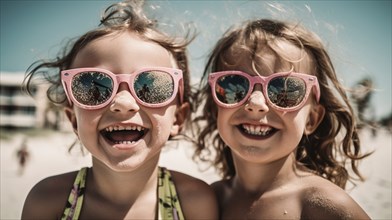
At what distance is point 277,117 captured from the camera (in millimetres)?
2961

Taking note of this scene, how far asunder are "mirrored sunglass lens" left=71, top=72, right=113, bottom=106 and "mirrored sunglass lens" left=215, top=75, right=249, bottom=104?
0.89 m

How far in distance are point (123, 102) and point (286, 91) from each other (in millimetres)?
1201

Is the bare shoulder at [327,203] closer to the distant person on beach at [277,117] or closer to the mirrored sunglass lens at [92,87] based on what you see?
the distant person on beach at [277,117]

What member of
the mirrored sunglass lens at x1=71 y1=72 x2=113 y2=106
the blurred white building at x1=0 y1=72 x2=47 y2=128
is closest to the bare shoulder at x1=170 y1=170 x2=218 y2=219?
the mirrored sunglass lens at x1=71 y1=72 x2=113 y2=106

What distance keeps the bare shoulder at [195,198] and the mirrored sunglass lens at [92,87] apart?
37.6 inches

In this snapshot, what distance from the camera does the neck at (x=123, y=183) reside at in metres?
3.04

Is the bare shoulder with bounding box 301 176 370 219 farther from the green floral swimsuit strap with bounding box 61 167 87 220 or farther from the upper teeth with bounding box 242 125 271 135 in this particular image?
the green floral swimsuit strap with bounding box 61 167 87 220

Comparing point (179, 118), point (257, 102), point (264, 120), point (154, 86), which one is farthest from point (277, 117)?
point (154, 86)

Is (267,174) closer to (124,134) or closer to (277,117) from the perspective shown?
(277,117)

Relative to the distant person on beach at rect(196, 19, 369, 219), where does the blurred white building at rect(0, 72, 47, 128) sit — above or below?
below

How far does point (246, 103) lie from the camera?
296 centimetres

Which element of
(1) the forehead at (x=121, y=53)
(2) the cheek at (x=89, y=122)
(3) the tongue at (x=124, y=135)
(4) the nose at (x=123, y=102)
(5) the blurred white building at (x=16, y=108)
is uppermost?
(1) the forehead at (x=121, y=53)

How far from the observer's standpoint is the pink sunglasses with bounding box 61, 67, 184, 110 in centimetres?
270

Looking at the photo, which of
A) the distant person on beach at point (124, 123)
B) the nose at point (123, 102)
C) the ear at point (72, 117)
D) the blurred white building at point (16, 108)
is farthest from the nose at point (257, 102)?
the blurred white building at point (16, 108)
